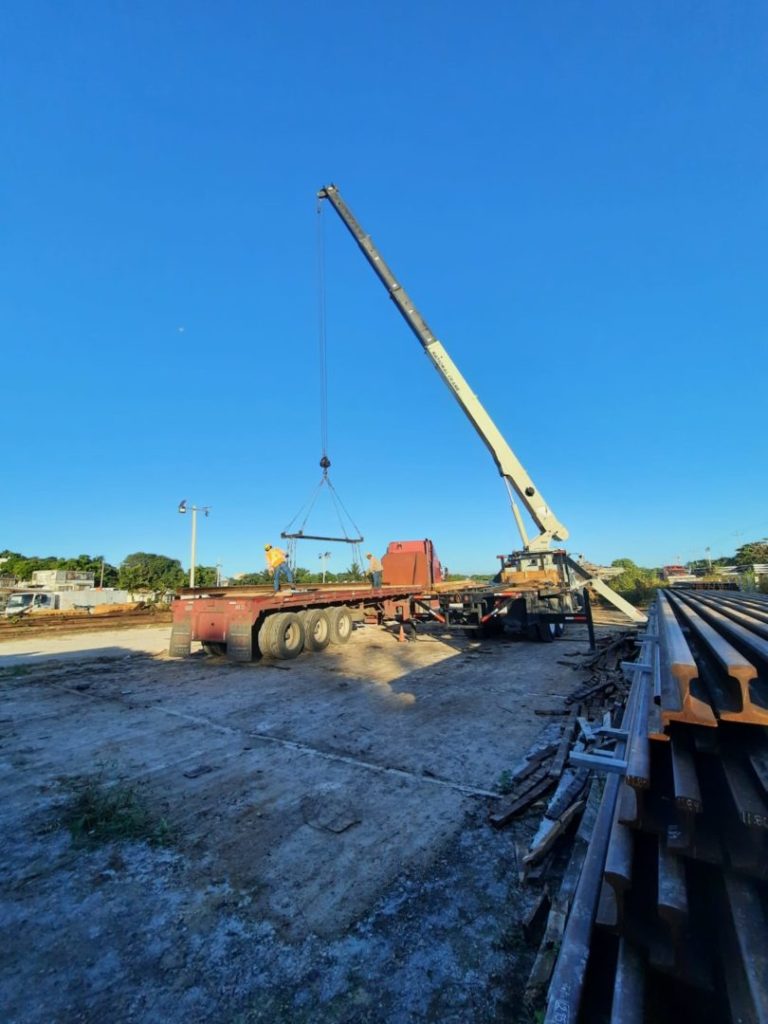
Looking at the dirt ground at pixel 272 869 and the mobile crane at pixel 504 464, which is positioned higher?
the mobile crane at pixel 504 464

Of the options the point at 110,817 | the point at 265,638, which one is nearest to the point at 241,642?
the point at 265,638

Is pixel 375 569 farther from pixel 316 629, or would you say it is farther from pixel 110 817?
pixel 110 817

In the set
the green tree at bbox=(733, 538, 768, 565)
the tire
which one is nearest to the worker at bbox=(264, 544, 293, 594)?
the tire

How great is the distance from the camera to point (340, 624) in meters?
12.4

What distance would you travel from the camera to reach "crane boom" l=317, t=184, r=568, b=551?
57.4 ft

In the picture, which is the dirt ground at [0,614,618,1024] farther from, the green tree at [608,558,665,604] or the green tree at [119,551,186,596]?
the green tree at [119,551,186,596]

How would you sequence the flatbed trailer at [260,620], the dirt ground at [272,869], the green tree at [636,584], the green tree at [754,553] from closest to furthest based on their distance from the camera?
the dirt ground at [272,869] < the flatbed trailer at [260,620] < the green tree at [636,584] < the green tree at [754,553]

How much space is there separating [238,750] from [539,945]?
376 cm

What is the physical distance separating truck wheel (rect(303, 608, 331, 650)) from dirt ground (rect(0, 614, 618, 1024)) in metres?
4.22

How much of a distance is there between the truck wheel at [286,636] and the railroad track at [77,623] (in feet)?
39.8

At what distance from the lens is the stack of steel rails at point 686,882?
4.98ft

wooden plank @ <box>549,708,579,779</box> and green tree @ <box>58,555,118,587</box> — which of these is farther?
green tree @ <box>58,555,118,587</box>

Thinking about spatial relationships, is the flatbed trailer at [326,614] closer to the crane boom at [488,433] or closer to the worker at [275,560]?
the worker at [275,560]

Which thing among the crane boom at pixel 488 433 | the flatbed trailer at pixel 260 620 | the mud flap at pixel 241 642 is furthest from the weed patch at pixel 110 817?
the crane boom at pixel 488 433
